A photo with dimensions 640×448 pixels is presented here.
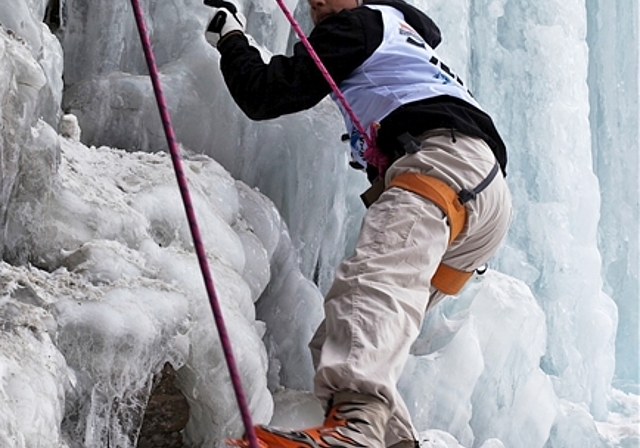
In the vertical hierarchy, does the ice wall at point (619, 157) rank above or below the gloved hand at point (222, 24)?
below

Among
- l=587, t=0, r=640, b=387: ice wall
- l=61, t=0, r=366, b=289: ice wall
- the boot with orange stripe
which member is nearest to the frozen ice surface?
l=61, t=0, r=366, b=289: ice wall

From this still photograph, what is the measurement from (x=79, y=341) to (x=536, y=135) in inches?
218

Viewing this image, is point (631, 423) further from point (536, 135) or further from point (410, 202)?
point (410, 202)

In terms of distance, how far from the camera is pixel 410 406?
377 cm

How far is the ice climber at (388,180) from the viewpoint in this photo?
4.75 feet

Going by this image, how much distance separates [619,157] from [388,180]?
873cm

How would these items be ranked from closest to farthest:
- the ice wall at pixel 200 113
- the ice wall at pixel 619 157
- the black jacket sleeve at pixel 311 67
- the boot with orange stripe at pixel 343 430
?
the boot with orange stripe at pixel 343 430 < the black jacket sleeve at pixel 311 67 < the ice wall at pixel 200 113 < the ice wall at pixel 619 157

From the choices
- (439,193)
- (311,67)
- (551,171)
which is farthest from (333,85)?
(551,171)

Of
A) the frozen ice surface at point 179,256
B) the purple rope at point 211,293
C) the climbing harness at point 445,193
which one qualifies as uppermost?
the purple rope at point 211,293

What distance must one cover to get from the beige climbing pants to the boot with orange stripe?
0.06 feet

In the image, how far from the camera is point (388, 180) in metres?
1.81

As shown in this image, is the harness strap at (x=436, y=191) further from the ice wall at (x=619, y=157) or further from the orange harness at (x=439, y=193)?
the ice wall at (x=619, y=157)

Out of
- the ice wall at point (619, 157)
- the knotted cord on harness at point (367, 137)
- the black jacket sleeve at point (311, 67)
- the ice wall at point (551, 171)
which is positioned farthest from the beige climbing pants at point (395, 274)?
the ice wall at point (619, 157)

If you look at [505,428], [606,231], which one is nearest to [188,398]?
[505,428]
